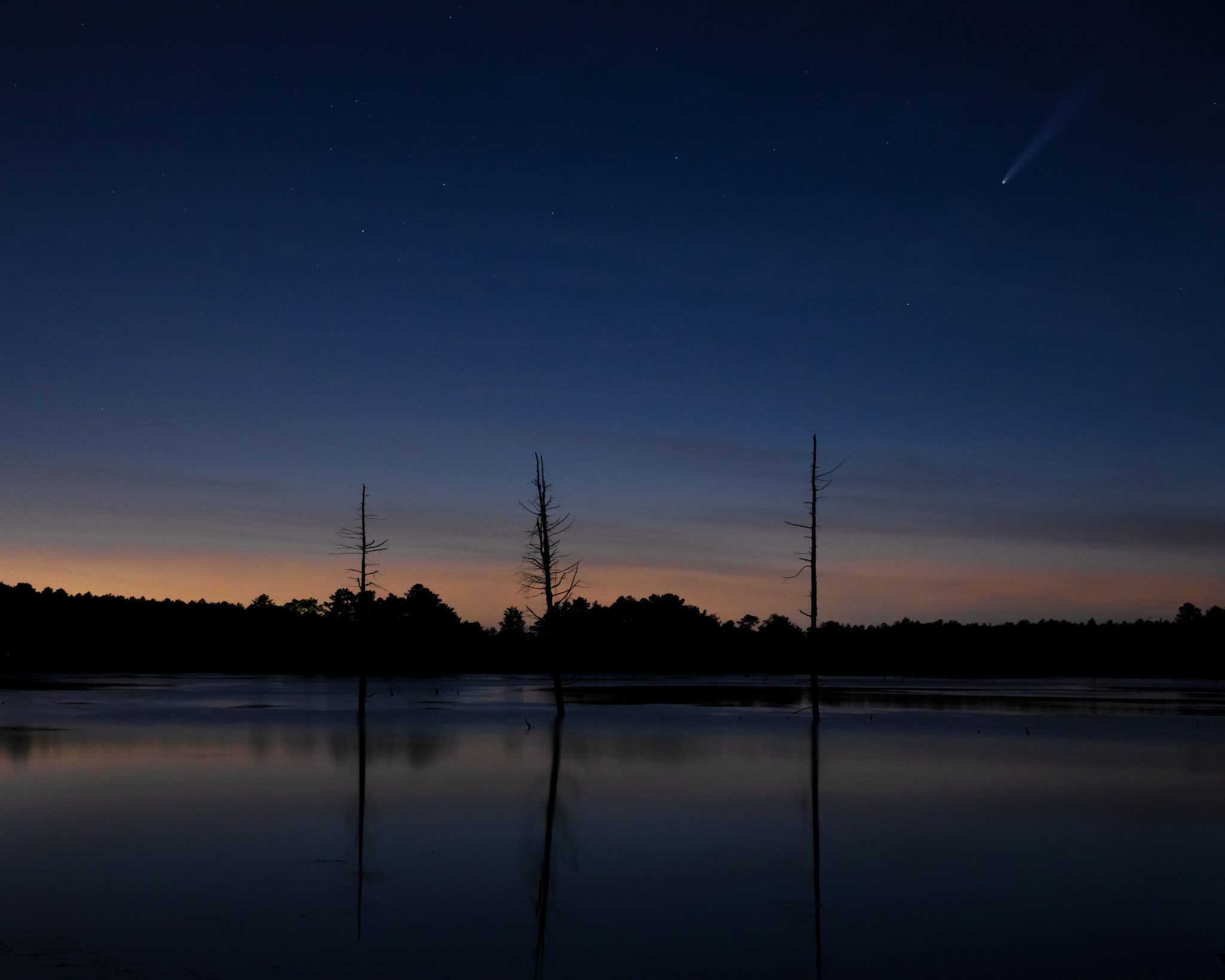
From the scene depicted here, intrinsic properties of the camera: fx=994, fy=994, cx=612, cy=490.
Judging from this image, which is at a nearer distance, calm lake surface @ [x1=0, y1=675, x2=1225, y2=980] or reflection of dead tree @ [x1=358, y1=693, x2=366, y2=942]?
calm lake surface @ [x1=0, y1=675, x2=1225, y2=980]

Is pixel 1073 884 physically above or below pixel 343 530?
below

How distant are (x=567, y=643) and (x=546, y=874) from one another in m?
155

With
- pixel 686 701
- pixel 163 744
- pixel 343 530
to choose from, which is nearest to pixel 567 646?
pixel 686 701

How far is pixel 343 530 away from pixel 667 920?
1462 inches

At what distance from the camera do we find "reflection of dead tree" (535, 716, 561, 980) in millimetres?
8734

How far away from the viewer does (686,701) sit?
177 ft

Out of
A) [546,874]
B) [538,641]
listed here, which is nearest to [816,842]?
[546,874]

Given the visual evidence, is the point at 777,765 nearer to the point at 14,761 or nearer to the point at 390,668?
the point at 14,761

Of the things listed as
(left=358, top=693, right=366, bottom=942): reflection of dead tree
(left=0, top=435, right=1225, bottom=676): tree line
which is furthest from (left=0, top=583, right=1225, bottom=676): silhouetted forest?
(left=358, top=693, right=366, bottom=942): reflection of dead tree

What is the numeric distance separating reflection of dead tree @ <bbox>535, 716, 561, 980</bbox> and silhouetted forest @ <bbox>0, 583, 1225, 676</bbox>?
107 metres

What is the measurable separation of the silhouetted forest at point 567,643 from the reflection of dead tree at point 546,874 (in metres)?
107

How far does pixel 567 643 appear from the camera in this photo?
543 feet

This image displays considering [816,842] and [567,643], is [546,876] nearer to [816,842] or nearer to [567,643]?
[816,842]

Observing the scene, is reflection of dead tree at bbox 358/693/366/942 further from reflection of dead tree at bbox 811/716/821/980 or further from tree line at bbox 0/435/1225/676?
tree line at bbox 0/435/1225/676
